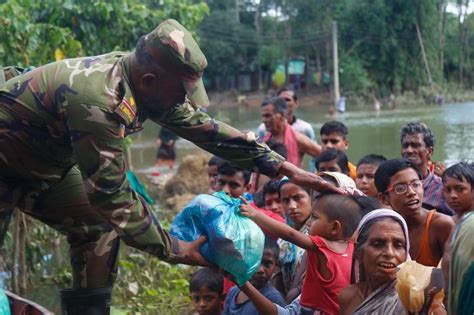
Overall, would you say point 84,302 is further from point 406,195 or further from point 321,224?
point 406,195

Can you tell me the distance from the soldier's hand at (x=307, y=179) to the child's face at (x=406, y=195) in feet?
1.68

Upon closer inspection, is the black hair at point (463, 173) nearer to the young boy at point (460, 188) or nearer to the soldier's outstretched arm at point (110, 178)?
the young boy at point (460, 188)

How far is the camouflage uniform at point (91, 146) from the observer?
2.96 m

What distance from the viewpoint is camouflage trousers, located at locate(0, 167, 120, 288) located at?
3453mm

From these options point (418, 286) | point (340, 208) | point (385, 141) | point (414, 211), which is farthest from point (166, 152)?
point (418, 286)

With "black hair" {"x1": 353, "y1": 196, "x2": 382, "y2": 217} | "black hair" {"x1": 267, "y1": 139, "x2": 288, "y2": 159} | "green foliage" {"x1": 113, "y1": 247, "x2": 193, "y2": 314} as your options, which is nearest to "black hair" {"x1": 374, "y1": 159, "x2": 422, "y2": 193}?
"black hair" {"x1": 353, "y1": 196, "x2": 382, "y2": 217}

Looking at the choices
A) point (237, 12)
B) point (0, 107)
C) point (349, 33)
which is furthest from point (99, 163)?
point (237, 12)

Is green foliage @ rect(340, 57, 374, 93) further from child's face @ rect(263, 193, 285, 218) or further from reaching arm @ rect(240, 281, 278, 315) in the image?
reaching arm @ rect(240, 281, 278, 315)

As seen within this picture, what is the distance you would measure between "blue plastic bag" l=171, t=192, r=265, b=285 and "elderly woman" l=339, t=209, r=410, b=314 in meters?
0.43

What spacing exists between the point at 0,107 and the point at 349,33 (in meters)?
38.6

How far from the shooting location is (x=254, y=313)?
379 centimetres

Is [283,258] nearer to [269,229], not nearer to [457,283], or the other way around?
[269,229]

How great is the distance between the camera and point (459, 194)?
415 cm

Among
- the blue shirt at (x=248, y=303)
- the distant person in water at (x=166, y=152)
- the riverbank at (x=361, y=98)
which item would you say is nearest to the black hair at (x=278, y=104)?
the blue shirt at (x=248, y=303)
